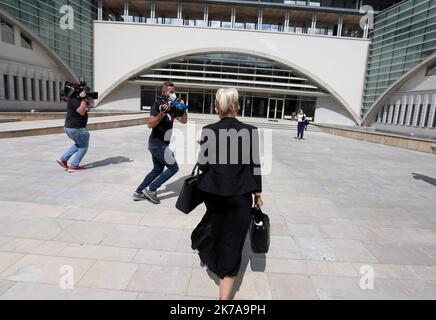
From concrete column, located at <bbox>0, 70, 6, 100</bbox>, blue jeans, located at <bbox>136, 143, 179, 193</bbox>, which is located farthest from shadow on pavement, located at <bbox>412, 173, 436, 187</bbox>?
concrete column, located at <bbox>0, 70, 6, 100</bbox>

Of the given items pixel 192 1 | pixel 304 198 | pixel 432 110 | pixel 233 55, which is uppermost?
pixel 192 1

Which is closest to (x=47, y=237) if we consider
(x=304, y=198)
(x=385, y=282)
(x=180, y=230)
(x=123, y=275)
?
(x=123, y=275)

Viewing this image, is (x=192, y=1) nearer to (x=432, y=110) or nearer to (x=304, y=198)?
(x=432, y=110)

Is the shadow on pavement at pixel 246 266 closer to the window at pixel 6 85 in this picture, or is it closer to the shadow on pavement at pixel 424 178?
the shadow on pavement at pixel 424 178

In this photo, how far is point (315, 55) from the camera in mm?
33875

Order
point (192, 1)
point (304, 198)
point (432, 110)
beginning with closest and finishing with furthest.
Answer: point (304, 198)
point (432, 110)
point (192, 1)

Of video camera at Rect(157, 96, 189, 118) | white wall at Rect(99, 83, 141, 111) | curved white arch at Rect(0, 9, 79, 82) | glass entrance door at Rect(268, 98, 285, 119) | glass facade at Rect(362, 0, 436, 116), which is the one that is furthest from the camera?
glass entrance door at Rect(268, 98, 285, 119)

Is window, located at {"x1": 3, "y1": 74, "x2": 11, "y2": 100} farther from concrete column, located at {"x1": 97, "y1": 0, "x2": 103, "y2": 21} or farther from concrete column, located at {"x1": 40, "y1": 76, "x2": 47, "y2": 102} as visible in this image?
concrete column, located at {"x1": 97, "y1": 0, "x2": 103, "y2": 21}

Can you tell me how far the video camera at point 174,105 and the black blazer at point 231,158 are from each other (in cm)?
195

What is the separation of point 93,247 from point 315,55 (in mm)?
35248

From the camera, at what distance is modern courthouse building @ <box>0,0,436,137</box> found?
30.3 meters

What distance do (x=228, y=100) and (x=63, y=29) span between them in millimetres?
32854

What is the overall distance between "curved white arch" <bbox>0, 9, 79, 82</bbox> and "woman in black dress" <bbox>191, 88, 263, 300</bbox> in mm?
26622

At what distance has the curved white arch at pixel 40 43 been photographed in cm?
2254
